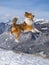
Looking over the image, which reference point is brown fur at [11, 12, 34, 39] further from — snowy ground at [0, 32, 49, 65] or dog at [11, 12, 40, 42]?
snowy ground at [0, 32, 49, 65]

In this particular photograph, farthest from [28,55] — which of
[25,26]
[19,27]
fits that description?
[25,26]

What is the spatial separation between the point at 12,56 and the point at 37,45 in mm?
1878

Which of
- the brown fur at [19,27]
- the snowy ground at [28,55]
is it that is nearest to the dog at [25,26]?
the brown fur at [19,27]

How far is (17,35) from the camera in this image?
434cm

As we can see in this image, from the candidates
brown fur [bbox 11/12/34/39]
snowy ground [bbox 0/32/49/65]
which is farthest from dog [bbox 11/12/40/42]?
snowy ground [bbox 0/32/49/65]

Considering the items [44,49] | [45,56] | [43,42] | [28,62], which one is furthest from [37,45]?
[28,62]

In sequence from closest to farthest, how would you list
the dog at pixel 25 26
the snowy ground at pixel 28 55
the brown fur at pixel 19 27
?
the dog at pixel 25 26 < the brown fur at pixel 19 27 < the snowy ground at pixel 28 55

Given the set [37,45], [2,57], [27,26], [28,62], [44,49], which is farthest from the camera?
[37,45]

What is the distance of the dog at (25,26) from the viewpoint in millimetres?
3909

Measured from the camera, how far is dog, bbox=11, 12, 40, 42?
3909 mm

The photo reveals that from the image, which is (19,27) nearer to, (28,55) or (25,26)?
(25,26)

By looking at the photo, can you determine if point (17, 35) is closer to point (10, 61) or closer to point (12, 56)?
point (10, 61)

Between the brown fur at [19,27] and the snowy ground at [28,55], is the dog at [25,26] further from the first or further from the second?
the snowy ground at [28,55]

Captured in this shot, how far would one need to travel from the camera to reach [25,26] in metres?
4.05
